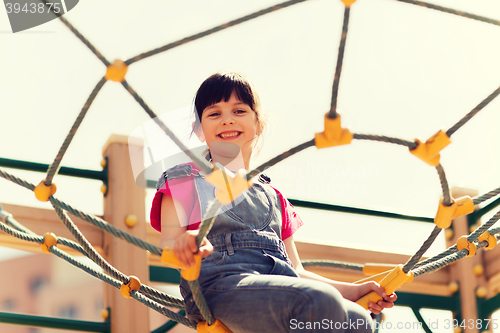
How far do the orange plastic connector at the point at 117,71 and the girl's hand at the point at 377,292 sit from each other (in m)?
0.60

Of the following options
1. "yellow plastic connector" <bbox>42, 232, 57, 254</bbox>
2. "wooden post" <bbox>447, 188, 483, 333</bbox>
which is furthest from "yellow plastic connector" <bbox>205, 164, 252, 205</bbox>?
"wooden post" <bbox>447, 188, 483, 333</bbox>

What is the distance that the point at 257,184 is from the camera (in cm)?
128

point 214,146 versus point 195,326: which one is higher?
point 214,146

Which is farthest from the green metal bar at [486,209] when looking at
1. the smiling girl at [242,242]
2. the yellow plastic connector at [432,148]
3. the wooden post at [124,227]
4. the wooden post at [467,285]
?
the yellow plastic connector at [432,148]

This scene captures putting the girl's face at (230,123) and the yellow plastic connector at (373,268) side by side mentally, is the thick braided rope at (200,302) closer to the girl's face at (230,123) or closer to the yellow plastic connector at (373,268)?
the girl's face at (230,123)

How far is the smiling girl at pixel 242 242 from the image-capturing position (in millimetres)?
952

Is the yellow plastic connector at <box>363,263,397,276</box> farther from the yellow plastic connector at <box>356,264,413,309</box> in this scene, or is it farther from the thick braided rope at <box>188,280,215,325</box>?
the thick braided rope at <box>188,280,215,325</box>

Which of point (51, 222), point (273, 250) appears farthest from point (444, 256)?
point (51, 222)

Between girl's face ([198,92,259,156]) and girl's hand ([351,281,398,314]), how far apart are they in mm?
351

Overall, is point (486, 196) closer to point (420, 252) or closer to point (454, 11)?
point (420, 252)

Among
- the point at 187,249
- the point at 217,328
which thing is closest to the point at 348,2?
the point at 187,249

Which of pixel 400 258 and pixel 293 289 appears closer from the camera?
pixel 293 289

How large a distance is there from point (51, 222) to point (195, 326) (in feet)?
2.32

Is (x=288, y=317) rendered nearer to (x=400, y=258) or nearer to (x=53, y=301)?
(x=400, y=258)
